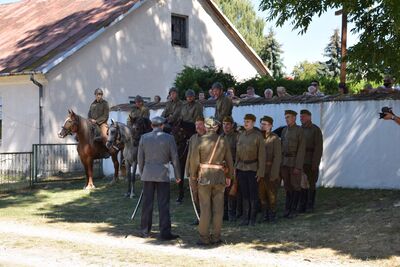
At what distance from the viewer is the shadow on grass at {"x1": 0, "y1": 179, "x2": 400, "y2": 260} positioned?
9.49 metres

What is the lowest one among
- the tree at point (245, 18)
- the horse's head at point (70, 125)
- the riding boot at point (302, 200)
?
the riding boot at point (302, 200)

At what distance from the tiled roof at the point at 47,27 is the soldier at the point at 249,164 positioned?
12.1 metres

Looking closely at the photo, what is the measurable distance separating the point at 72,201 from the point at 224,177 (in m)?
6.88

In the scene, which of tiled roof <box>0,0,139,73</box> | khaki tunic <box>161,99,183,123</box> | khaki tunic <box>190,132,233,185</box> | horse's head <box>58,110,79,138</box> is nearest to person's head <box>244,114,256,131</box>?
khaki tunic <box>190,132,233,185</box>

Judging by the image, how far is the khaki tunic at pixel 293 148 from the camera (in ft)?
39.4

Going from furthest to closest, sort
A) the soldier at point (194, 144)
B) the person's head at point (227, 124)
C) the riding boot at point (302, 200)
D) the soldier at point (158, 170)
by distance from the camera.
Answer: the riding boot at point (302, 200), the person's head at point (227, 124), the soldier at point (158, 170), the soldier at point (194, 144)

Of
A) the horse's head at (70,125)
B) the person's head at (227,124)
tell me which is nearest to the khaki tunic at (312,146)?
the person's head at (227,124)

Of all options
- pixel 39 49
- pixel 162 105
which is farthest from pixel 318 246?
pixel 39 49

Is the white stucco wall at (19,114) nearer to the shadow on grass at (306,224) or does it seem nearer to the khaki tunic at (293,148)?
the shadow on grass at (306,224)

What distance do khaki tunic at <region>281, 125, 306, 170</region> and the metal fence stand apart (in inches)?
375

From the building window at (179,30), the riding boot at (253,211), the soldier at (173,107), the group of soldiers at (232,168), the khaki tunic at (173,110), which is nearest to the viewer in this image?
the group of soldiers at (232,168)

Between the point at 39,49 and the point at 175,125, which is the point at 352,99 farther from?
the point at 39,49

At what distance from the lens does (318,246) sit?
→ 9.46 m

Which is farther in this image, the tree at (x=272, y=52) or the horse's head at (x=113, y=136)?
the tree at (x=272, y=52)
